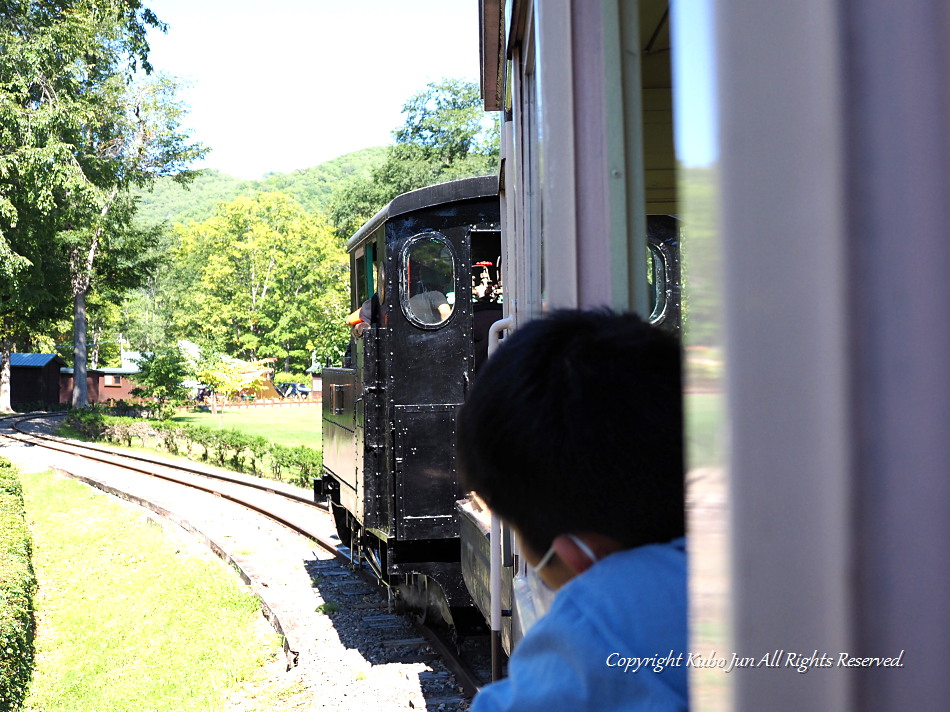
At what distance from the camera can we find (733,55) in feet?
2.00

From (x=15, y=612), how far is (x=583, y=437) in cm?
756

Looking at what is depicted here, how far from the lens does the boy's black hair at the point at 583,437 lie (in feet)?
3.32

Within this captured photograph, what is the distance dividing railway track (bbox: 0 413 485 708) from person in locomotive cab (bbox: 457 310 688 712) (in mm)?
5316

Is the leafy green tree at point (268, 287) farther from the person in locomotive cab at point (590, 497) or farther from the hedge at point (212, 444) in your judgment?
the person in locomotive cab at point (590, 497)

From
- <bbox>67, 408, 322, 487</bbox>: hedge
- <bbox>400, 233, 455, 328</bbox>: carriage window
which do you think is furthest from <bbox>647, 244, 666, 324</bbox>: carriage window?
<bbox>67, 408, 322, 487</bbox>: hedge

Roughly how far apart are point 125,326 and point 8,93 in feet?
181

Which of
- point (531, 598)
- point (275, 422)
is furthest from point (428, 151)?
point (531, 598)

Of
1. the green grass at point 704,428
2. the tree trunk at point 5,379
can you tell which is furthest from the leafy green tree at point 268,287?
the green grass at point 704,428

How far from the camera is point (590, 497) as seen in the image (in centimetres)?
102

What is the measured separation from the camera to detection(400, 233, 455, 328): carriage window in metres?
6.82

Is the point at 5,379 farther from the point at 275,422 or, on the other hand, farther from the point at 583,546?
the point at 583,546

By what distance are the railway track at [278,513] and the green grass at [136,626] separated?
1.35 ft

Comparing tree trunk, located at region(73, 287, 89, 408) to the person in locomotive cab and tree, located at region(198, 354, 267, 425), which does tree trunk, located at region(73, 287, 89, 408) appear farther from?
the person in locomotive cab

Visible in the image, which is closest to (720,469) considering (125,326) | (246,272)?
(246,272)
